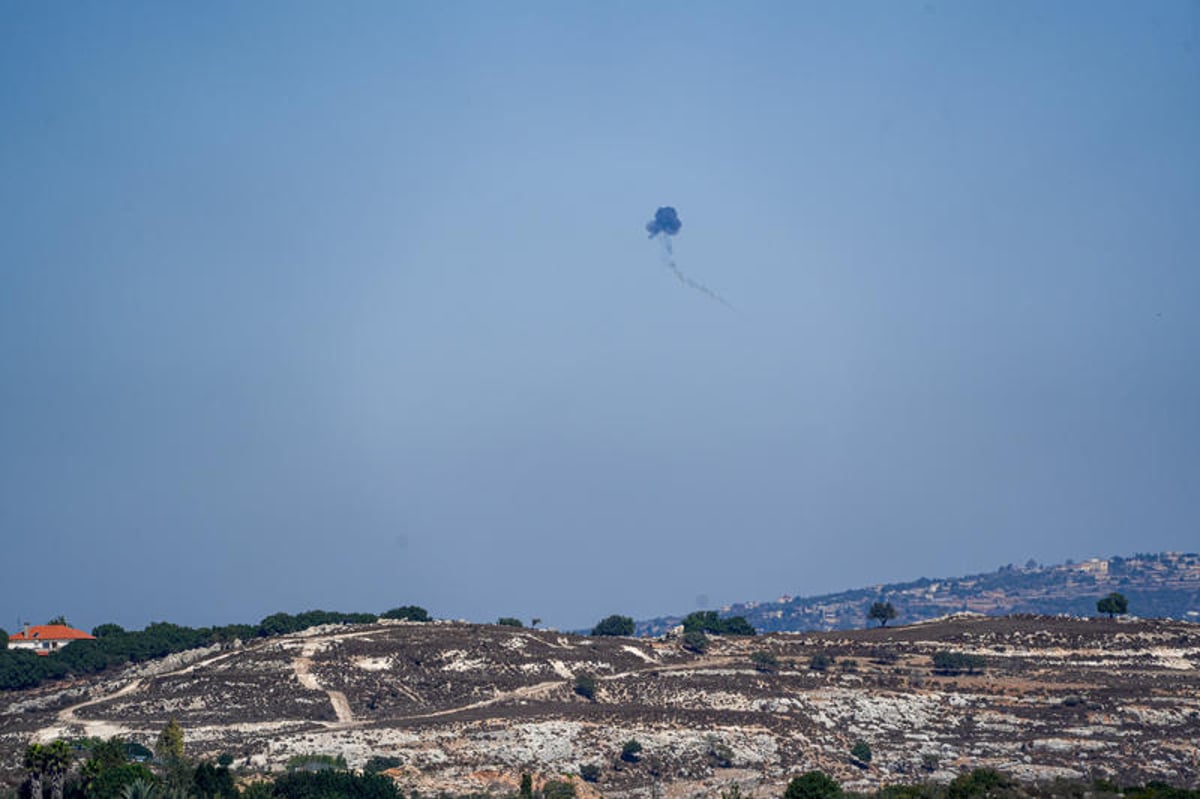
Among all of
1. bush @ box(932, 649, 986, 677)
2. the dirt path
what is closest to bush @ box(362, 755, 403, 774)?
the dirt path

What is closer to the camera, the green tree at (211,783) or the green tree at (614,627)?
the green tree at (211,783)

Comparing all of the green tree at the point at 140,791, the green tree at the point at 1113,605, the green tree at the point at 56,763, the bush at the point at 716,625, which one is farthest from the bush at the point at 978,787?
the green tree at the point at 1113,605

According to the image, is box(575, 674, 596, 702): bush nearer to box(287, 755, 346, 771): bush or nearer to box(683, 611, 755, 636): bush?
box(287, 755, 346, 771): bush

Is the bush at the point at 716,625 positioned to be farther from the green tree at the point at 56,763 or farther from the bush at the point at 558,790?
the green tree at the point at 56,763

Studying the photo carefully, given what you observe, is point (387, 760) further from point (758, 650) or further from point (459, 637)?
point (758, 650)

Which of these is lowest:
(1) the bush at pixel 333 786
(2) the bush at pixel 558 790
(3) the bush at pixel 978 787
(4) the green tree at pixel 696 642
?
(2) the bush at pixel 558 790

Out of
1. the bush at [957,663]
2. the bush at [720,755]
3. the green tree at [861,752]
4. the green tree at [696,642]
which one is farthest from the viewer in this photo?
the green tree at [696,642]
